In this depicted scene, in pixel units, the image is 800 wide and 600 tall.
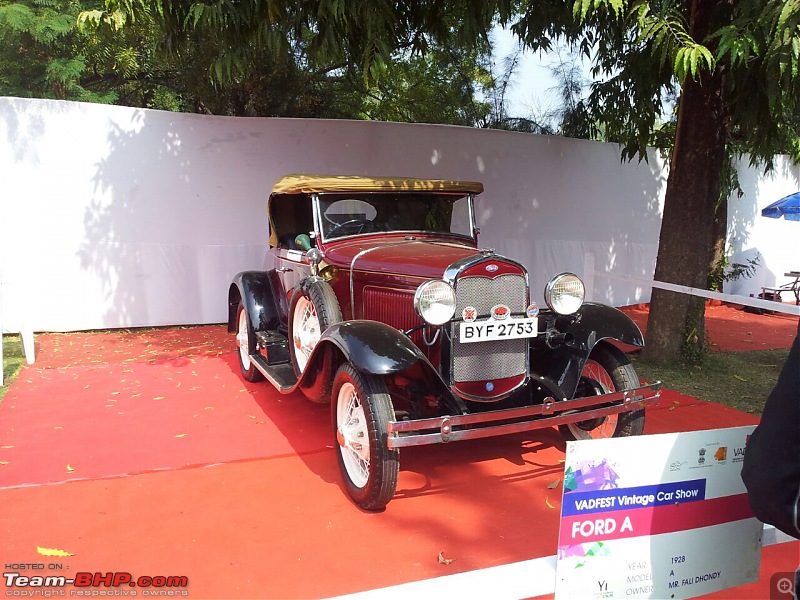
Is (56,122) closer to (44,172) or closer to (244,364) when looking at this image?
(44,172)

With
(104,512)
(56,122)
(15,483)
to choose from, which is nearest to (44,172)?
(56,122)

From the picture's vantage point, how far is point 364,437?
304 centimetres

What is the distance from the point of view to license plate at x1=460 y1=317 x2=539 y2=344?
3.17 m

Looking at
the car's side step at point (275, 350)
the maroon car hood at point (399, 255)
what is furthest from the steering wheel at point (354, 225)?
the car's side step at point (275, 350)

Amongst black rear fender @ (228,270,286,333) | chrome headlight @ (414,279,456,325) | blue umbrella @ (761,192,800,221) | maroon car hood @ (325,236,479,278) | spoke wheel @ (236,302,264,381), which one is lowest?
spoke wheel @ (236,302,264,381)

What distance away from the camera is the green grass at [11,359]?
5.20 m

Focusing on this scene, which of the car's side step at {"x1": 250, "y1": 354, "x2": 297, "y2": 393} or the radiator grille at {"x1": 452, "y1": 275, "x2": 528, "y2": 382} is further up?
the radiator grille at {"x1": 452, "y1": 275, "x2": 528, "y2": 382}

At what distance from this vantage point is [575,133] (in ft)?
29.6

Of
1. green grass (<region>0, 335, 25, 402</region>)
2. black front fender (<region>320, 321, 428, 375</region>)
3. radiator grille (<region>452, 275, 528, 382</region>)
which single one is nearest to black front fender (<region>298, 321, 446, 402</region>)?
black front fender (<region>320, 321, 428, 375</region>)

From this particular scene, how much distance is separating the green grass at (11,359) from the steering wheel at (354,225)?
304 cm

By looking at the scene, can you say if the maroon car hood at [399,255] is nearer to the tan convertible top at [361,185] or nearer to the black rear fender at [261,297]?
the tan convertible top at [361,185]

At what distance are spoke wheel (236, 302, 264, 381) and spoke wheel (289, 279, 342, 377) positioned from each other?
890 mm

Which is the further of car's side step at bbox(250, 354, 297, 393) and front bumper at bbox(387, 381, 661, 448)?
car's side step at bbox(250, 354, 297, 393)

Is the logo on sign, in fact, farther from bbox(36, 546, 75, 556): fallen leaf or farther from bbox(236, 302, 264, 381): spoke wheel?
bbox(236, 302, 264, 381): spoke wheel
